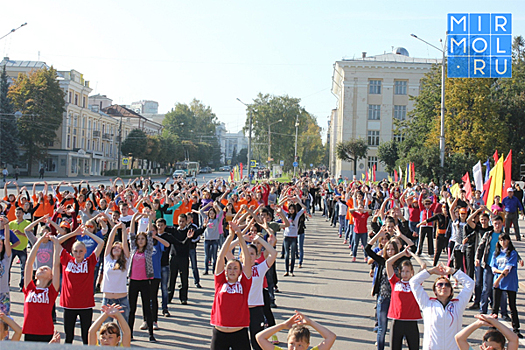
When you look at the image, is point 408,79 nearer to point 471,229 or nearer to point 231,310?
point 471,229

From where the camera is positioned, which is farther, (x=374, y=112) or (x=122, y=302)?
(x=374, y=112)

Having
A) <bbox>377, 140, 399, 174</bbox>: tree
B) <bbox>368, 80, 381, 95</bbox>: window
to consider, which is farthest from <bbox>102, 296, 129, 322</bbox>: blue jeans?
<bbox>368, 80, 381, 95</bbox>: window

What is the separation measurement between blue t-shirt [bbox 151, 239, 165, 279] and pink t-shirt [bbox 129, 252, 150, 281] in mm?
416

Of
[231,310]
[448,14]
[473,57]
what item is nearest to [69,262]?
[231,310]

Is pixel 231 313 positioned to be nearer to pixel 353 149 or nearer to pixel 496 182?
pixel 496 182

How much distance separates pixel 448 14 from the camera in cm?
2536

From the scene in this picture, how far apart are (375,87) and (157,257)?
57.9 m

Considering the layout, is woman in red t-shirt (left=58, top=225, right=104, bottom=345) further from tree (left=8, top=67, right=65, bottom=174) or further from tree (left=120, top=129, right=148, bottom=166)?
tree (left=120, top=129, right=148, bottom=166)

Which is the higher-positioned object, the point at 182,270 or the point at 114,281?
the point at 114,281

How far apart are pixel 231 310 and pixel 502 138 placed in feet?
117

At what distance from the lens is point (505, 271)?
7977 millimetres

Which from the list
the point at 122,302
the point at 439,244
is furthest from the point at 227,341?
the point at 439,244

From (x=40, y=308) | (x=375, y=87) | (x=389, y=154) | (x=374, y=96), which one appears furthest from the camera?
(x=375, y=87)

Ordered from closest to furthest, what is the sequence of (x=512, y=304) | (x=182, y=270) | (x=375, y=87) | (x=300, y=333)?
(x=300, y=333), (x=512, y=304), (x=182, y=270), (x=375, y=87)
